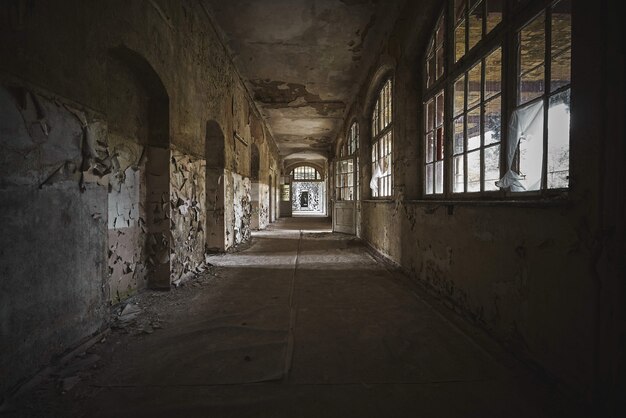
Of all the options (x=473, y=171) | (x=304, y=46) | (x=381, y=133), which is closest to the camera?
(x=473, y=171)

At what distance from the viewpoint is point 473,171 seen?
315 centimetres

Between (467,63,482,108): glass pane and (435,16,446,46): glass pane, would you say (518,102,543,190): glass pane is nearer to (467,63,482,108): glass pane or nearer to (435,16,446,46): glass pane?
(467,63,482,108): glass pane

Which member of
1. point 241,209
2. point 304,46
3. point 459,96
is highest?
point 304,46

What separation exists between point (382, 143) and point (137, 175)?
4.72 meters

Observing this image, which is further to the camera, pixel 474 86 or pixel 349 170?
pixel 349 170

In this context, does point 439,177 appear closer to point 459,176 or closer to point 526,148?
point 459,176

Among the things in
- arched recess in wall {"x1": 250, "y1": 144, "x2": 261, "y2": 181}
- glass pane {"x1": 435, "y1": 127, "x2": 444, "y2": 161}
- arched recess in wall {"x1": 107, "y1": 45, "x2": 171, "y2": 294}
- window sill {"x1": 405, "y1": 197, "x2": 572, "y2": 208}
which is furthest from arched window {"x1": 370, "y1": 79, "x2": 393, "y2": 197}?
arched recess in wall {"x1": 250, "y1": 144, "x2": 261, "y2": 181}

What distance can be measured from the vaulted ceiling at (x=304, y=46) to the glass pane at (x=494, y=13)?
5.94 ft

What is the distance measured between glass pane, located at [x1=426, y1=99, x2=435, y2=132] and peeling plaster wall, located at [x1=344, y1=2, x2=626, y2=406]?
1052mm

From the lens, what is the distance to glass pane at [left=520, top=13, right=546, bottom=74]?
227cm

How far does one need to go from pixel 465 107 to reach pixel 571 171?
1.77 m

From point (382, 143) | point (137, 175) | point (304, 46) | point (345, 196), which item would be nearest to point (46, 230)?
point (137, 175)

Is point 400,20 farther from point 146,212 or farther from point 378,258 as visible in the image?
point 146,212

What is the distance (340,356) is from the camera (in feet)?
7.32
